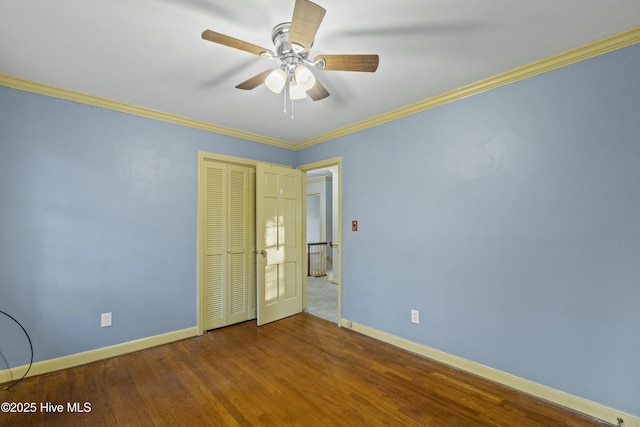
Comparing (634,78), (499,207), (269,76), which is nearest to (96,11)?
(269,76)

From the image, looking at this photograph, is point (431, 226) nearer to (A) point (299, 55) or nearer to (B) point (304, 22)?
(A) point (299, 55)

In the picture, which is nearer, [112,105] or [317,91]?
[317,91]

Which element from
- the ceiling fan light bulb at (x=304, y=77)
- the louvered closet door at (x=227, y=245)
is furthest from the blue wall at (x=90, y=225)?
the ceiling fan light bulb at (x=304, y=77)

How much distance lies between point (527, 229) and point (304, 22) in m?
2.22

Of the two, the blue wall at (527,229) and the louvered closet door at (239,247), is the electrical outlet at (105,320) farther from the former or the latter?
the blue wall at (527,229)

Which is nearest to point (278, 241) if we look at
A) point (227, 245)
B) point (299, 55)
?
point (227, 245)

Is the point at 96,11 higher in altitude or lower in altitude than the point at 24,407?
Answer: higher

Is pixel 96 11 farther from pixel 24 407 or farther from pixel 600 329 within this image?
pixel 600 329

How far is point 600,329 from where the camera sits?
1923mm

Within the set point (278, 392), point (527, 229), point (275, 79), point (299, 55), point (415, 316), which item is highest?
point (299, 55)

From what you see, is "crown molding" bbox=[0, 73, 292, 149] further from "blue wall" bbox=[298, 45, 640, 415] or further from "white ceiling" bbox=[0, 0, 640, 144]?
"blue wall" bbox=[298, 45, 640, 415]

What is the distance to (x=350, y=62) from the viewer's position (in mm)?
1688

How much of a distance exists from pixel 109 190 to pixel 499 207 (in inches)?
146

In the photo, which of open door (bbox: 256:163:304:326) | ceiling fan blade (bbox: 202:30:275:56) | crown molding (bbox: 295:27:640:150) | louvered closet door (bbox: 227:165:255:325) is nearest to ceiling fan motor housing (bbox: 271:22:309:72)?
ceiling fan blade (bbox: 202:30:275:56)
